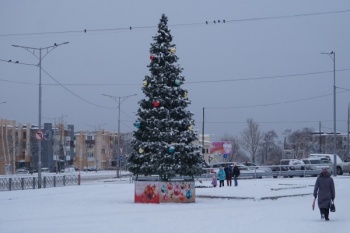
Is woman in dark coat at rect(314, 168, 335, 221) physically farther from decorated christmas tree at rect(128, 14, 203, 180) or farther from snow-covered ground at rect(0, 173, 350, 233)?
decorated christmas tree at rect(128, 14, 203, 180)

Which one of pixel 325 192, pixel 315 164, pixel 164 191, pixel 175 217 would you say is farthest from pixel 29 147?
pixel 325 192

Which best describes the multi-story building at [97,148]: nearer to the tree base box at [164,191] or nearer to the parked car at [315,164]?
the parked car at [315,164]

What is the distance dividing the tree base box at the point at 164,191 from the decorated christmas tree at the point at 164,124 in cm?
51

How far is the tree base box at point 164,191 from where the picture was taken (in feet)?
97.3

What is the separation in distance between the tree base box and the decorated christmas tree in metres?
0.51

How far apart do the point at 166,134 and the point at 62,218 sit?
9354mm

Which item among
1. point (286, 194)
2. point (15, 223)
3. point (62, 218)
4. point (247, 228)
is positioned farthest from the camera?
point (286, 194)

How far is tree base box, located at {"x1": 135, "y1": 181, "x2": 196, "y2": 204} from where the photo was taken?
97.3ft

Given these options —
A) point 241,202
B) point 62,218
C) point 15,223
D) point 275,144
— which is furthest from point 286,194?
point 275,144

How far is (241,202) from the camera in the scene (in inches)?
1167

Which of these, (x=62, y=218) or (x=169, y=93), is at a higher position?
(x=169, y=93)

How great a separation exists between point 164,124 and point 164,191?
3.23m

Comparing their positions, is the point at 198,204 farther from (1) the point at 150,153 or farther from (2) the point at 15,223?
(2) the point at 15,223

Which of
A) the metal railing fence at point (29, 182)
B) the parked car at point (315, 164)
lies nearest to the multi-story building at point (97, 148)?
the parked car at point (315, 164)
